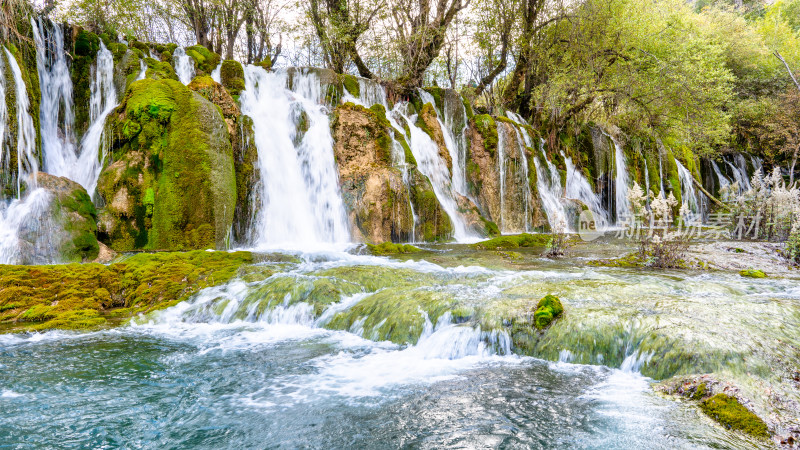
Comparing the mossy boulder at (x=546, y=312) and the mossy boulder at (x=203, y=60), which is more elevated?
the mossy boulder at (x=203, y=60)

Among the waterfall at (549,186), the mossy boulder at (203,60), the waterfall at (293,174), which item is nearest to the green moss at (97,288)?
the waterfall at (293,174)

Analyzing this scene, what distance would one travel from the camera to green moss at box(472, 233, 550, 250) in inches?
484

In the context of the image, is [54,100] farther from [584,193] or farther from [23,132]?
[584,193]

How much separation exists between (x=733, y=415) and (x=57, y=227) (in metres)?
11.4

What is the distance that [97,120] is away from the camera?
13461 mm

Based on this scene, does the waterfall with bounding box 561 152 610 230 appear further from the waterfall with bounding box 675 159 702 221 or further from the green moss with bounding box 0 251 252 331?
the green moss with bounding box 0 251 252 331

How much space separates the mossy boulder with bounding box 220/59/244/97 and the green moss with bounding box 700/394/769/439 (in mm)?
15883

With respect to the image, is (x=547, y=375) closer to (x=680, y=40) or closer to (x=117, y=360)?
(x=117, y=360)

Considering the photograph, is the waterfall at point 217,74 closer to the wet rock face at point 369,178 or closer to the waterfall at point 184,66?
the waterfall at point 184,66

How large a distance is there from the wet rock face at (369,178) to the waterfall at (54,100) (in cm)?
788

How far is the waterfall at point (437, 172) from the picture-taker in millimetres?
15273

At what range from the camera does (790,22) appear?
122 feet

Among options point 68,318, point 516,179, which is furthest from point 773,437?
point 516,179

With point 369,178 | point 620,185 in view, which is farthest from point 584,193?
point 369,178
